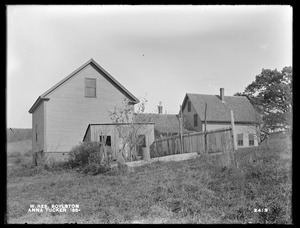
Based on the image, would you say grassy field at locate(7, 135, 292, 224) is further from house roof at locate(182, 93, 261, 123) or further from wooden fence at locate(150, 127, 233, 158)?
house roof at locate(182, 93, 261, 123)

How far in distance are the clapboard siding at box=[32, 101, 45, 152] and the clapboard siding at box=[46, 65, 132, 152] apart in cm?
78

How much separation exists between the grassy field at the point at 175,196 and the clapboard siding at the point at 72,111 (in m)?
6.50

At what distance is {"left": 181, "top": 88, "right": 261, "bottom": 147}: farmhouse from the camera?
31.8m

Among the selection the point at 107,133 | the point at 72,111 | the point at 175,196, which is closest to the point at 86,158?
the point at 107,133

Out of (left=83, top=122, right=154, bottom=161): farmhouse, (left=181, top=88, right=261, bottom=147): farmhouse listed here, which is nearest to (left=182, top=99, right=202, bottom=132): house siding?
(left=181, top=88, right=261, bottom=147): farmhouse

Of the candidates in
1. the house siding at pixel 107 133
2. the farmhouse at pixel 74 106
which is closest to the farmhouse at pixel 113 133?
the house siding at pixel 107 133

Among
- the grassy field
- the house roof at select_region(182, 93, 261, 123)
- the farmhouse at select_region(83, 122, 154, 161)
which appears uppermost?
the house roof at select_region(182, 93, 261, 123)

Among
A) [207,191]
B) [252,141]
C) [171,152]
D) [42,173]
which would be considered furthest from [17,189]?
[252,141]

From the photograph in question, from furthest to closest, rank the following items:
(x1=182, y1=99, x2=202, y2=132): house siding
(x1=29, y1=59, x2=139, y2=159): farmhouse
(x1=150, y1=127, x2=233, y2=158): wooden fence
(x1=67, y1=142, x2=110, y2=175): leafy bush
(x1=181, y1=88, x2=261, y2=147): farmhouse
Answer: (x1=182, y1=99, x2=202, y2=132): house siding
(x1=181, y1=88, x2=261, y2=147): farmhouse
(x1=29, y1=59, x2=139, y2=159): farmhouse
(x1=150, y1=127, x2=233, y2=158): wooden fence
(x1=67, y1=142, x2=110, y2=175): leafy bush

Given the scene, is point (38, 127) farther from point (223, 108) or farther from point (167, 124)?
point (223, 108)

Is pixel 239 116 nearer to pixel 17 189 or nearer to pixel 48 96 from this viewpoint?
pixel 48 96
